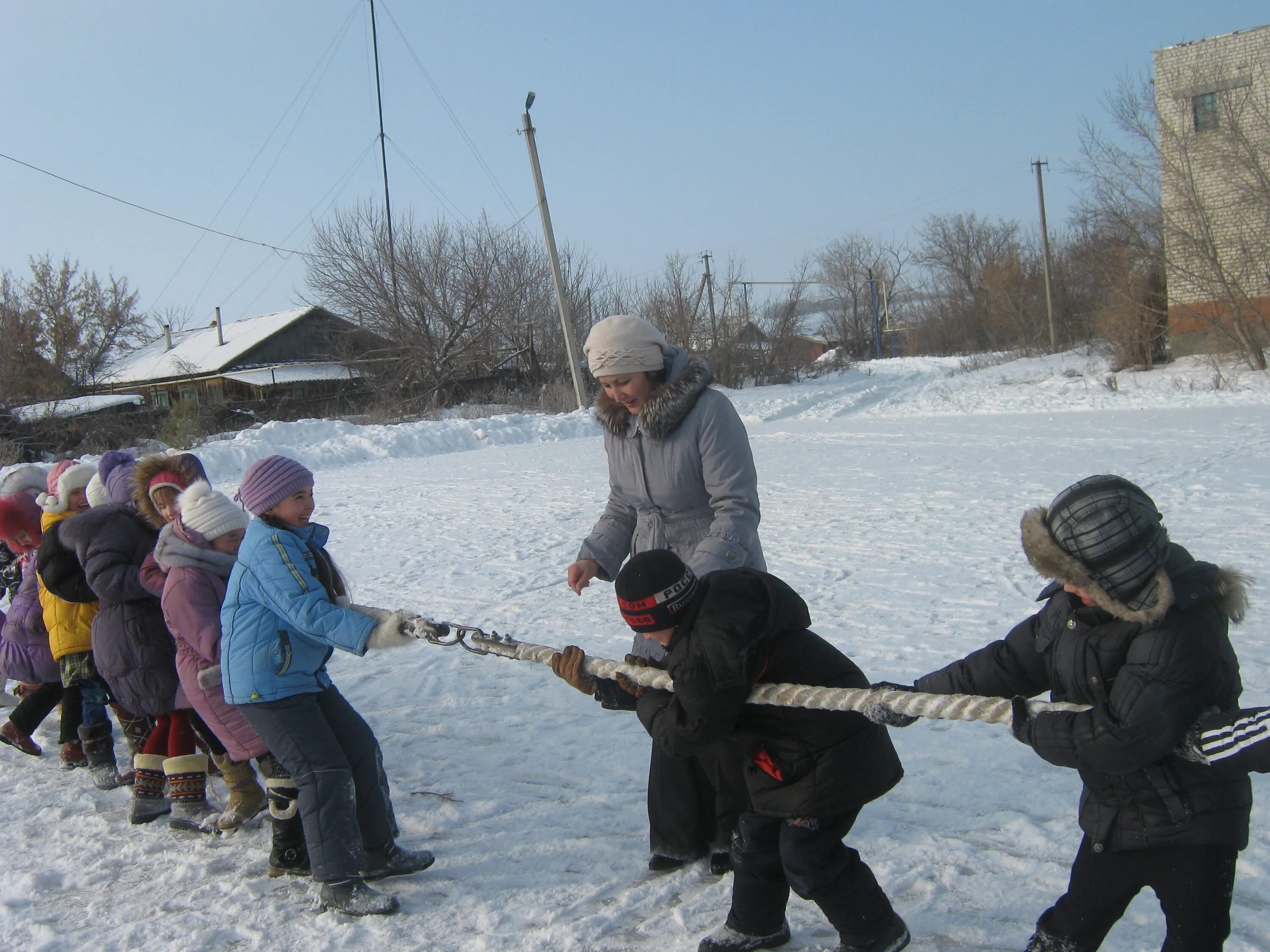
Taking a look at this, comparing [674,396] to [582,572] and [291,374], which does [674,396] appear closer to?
[582,572]

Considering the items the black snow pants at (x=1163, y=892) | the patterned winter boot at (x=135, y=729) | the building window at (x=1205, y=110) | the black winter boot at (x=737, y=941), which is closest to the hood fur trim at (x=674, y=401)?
the black winter boot at (x=737, y=941)

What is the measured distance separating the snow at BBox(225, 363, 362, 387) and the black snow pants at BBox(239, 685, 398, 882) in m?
34.7

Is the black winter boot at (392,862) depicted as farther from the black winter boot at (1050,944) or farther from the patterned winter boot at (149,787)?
the black winter boot at (1050,944)

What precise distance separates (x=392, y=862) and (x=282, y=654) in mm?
826

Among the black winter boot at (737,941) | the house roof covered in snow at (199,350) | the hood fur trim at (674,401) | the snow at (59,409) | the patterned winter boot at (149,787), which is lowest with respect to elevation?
the black winter boot at (737,941)

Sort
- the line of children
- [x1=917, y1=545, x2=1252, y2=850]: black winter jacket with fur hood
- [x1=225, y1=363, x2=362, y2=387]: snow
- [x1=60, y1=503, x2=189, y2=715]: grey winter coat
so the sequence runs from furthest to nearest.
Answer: [x1=225, y1=363, x2=362, y2=387]: snow < [x1=60, y1=503, x2=189, y2=715]: grey winter coat < the line of children < [x1=917, y1=545, x2=1252, y2=850]: black winter jacket with fur hood

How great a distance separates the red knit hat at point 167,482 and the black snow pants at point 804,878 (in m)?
2.73

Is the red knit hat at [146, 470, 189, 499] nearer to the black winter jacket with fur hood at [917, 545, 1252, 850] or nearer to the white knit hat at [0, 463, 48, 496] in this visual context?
the white knit hat at [0, 463, 48, 496]

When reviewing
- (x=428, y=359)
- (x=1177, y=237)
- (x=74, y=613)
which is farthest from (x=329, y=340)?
(x=74, y=613)

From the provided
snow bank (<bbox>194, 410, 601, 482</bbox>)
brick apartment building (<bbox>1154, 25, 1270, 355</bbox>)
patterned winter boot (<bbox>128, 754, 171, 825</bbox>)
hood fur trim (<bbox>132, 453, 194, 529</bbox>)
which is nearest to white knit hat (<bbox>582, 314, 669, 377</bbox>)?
hood fur trim (<bbox>132, 453, 194, 529</bbox>)

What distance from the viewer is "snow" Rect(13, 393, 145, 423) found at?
2084 cm

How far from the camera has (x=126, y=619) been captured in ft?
13.1

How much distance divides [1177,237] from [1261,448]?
45.2 ft

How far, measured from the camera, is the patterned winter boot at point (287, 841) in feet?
11.2
